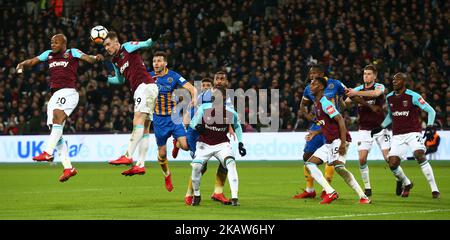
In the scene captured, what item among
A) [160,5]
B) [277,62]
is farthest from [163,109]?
[160,5]

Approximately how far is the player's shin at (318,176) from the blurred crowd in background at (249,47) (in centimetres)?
1302

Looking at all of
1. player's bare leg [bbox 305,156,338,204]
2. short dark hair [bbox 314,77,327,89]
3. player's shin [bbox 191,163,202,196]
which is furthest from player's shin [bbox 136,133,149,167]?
short dark hair [bbox 314,77,327,89]

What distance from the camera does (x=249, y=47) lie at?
3192 centimetres

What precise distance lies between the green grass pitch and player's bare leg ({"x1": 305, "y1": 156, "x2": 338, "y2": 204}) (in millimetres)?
145

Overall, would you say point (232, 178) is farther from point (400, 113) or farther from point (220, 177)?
point (400, 113)

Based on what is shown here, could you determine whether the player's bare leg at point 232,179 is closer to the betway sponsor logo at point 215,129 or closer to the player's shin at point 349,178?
the betway sponsor logo at point 215,129

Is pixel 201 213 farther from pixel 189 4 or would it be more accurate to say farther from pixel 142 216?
pixel 189 4

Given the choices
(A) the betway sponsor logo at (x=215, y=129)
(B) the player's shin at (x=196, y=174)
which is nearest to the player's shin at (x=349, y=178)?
(A) the betway sponsor logo at (x=215, y=129)

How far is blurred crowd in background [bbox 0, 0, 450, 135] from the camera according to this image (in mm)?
28953

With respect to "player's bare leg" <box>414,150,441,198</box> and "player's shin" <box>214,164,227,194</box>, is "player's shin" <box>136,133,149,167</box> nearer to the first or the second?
"player's shin" <box>214,164,227,194</box>

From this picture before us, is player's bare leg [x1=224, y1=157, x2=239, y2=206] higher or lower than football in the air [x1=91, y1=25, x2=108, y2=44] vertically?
lower

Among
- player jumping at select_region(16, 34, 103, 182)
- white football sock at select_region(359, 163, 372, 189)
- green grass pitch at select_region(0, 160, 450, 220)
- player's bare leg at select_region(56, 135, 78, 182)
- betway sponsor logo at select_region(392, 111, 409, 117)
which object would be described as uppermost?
player jumping at select_region(16, 34, 103, 182)

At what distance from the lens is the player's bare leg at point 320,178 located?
47.1 feet
